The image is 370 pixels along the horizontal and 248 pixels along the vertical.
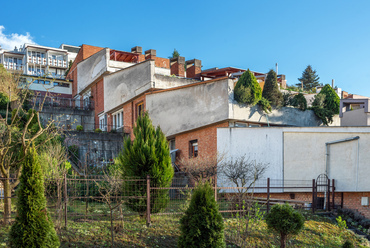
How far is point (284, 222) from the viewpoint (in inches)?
532

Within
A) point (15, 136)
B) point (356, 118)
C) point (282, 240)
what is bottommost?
point (282, 240)

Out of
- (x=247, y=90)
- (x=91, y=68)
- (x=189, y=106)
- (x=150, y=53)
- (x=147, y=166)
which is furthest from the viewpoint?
(x=150, y=53)

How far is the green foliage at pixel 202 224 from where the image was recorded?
11.3 meters

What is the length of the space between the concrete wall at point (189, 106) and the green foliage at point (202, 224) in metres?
11.4

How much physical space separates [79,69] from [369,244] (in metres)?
30.7

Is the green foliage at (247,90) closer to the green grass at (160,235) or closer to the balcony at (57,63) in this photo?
the green grass at (160,235)

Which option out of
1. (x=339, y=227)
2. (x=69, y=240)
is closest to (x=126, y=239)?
(x=69, y=240)

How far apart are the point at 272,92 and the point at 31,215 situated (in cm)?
1814

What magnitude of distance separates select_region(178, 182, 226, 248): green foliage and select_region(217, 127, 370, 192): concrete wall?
33.2 ft

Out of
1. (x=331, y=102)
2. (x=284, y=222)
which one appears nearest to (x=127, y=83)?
(x=331, y=102)

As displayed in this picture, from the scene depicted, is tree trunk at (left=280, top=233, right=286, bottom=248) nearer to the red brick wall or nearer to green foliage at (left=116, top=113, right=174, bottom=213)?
green foliage at (left=116, top=113, right=174, bottom=213)

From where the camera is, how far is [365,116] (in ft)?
81.4

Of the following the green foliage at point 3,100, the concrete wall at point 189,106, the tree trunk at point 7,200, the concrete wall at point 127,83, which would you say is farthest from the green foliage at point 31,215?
the green foliage at point 3,100

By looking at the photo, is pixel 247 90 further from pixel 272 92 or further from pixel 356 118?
pixel 356 118
